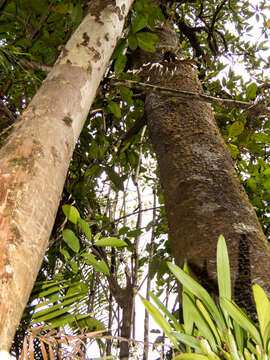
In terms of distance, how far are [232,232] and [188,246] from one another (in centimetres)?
15

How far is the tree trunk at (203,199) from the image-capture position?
37.7 inches

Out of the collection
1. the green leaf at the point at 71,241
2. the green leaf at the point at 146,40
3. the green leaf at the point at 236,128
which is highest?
the green leaf at the point at 146,40

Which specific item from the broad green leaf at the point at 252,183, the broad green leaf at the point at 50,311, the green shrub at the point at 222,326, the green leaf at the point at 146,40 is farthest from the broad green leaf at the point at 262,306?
the broad green leaf at the point at 252,183

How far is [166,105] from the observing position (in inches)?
63.2

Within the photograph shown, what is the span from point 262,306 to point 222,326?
11 cm

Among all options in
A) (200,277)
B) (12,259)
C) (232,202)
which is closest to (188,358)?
(12,259)

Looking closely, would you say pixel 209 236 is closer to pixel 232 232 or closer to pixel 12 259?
pixel 232 232

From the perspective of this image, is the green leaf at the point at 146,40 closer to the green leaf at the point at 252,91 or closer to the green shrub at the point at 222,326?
the green leaf at the point at 252,91

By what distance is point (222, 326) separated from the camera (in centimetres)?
59

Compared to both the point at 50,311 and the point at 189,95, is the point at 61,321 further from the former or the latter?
the point at 189,95

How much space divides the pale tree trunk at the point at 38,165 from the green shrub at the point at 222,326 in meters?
0.27

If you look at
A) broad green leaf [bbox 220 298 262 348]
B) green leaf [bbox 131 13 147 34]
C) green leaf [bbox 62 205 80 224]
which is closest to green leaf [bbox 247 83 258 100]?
green leaf [bbox 131 13 147 34]

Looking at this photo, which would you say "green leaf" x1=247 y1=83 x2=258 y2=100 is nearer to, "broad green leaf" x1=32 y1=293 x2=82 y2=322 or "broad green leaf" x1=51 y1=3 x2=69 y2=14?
"broad green leaf" x1=51 y1=3 x2=69 y2=14

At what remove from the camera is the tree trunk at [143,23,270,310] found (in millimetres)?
958
